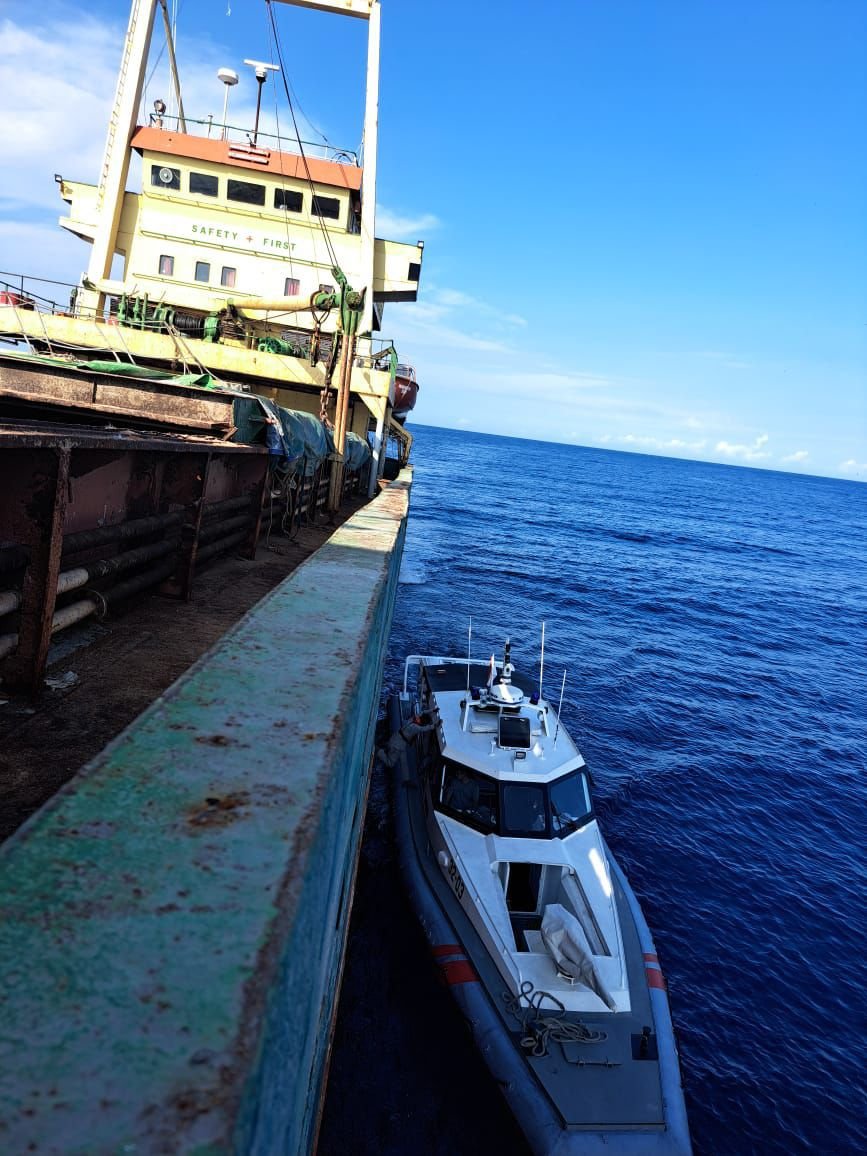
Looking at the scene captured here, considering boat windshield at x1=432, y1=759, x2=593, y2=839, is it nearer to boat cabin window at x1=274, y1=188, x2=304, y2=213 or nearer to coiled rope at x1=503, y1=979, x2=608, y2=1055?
coiled rope at x1=503, y1=979, x2=608, y2=1055

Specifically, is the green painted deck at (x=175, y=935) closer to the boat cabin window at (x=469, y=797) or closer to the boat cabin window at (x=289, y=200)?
the boat cabin window at (x=469, y=797)

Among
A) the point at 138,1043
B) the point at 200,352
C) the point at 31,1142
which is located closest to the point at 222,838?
the point at 138,1043

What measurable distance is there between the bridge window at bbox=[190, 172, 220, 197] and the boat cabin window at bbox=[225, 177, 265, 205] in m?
0.48

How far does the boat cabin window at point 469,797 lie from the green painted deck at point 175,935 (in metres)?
7.21

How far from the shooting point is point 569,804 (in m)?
9.31

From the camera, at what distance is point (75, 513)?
520 cm

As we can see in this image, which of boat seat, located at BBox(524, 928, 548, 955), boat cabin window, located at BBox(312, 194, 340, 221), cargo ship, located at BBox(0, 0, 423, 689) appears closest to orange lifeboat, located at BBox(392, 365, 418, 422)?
cargo ship, located at BBox(0, 0, 423, 689)

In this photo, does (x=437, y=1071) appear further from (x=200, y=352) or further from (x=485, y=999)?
(x=200, y=352)

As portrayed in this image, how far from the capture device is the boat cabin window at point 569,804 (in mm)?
9062

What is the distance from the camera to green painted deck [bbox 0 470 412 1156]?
0.96 metres

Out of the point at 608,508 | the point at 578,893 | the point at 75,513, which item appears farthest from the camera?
the point at 608,508

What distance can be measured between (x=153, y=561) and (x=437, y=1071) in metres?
6.55

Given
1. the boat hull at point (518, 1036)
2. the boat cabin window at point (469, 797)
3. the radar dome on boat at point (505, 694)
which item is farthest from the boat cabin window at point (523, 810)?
the radar dome on boat at point (505, 694)

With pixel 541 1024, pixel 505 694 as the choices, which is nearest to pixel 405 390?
pixel 505 694
